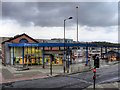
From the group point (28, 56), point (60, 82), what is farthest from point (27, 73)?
point (28, 56)

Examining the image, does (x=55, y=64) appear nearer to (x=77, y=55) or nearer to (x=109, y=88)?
(x=77, y=55)

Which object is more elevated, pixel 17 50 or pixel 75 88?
pixel 17 50

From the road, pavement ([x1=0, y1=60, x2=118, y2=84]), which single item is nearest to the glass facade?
pavement ([x1=0, y1=60, x2=118, y2=84])

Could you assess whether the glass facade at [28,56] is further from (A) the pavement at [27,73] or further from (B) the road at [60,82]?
(B) the road at [60,82]

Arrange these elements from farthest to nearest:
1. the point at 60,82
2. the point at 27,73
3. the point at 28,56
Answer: the point at 28,56, the point at 27,73, the point at 60,82

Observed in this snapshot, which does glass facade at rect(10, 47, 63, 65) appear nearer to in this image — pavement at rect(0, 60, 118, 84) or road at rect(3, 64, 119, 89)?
pavement at rect(0, 60, 118, 84)

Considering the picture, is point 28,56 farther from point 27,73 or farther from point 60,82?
point 60,82

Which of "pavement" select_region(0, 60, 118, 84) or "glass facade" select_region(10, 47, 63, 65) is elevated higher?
"glass facade" select_region(10, 47, 63, 65)

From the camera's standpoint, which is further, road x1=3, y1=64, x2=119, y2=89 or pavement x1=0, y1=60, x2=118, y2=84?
pavement x1=0, y1=60, x2=118, y2=84

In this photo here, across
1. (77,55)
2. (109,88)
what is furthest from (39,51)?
(109,88)

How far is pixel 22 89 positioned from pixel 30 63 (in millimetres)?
22813

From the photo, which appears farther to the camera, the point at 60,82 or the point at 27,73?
the point at 27,73

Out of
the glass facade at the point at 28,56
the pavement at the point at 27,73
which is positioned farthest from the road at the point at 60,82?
the glass facade at the point at 28,56

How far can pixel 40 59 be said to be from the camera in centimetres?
3722
